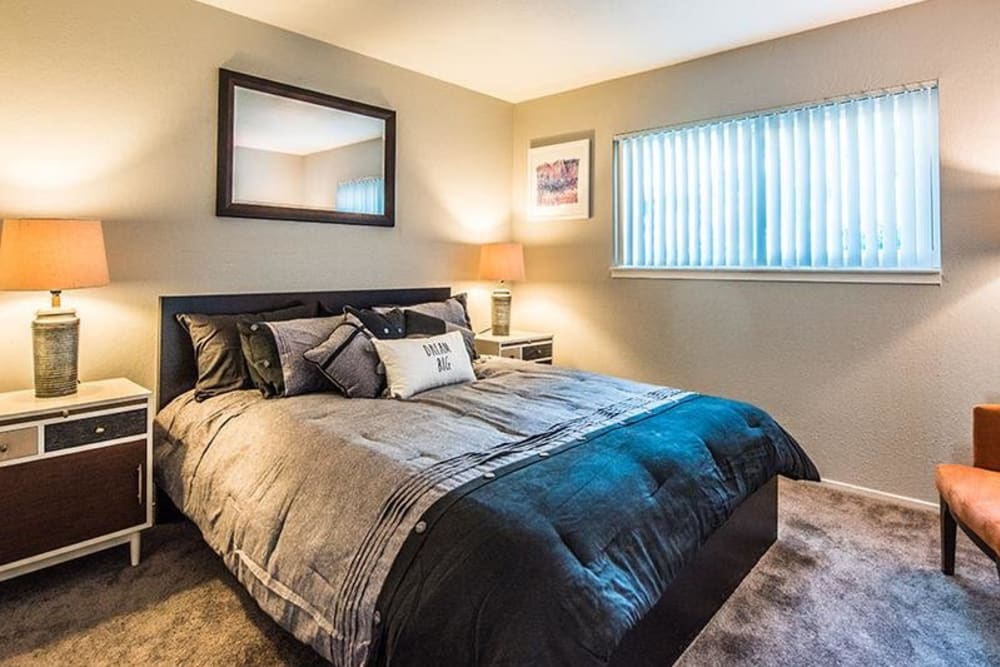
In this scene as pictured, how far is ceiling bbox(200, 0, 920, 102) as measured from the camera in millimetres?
2850

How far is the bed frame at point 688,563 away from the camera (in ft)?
5.34

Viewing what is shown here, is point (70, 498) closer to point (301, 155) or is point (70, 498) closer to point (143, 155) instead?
point (143, 155)

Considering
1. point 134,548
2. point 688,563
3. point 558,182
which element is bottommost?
point 134,548

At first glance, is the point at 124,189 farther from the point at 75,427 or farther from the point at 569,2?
the point at 569,2

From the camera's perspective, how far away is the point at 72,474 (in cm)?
214

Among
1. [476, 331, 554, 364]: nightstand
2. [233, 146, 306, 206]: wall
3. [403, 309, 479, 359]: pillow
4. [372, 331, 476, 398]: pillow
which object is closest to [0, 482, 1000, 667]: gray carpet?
[372, 331, 476, 398]: pillow

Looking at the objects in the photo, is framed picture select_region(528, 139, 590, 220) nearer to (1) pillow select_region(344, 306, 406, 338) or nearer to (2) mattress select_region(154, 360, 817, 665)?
(1) pillow select_region(344, 306, 406, 338)

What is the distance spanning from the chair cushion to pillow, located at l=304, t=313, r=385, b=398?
2.26 m

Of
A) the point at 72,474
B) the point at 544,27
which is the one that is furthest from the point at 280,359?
the point at 544,27

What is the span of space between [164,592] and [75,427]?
0.70m

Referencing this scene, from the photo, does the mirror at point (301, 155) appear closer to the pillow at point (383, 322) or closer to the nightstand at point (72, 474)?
the pillow at point (383, 322)

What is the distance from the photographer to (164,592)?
2.15 meters

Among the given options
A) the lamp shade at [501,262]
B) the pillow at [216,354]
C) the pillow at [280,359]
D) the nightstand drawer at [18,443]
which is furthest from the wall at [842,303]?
the nightstand drawer at [18,443]

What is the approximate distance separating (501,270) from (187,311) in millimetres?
1993
